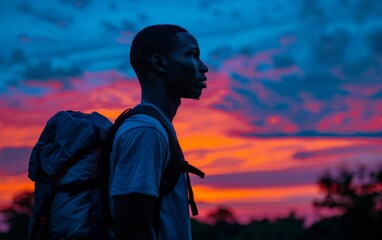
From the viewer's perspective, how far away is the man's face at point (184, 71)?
148 inches

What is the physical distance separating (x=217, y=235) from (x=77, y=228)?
112 metres

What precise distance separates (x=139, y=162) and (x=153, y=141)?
12cm

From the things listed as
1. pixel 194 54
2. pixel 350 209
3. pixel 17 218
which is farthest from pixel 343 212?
pixel 194 54

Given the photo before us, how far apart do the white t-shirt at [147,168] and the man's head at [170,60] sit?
1.38ft

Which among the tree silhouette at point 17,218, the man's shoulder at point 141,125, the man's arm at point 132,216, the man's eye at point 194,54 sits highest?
the tree silhouette at point 17,218

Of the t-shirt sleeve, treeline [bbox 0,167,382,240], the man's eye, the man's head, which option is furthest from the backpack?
treeline [bbox 0,167,382,240]

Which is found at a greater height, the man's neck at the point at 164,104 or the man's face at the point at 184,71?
the man's face at the point at 184,71

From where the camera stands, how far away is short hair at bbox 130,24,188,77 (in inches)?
150

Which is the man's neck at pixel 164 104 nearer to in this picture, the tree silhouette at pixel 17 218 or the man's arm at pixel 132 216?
the man's arm at pixel 132 216

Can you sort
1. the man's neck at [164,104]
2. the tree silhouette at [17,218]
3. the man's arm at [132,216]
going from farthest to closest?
the tree silhouette at [17,218] < the man's neck at [164,104] < the man's arm at [132,216]

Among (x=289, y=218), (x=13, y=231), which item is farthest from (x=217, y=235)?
(x=13, y=231)

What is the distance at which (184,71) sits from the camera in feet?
12.4

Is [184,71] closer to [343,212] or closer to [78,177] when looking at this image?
[78,177]

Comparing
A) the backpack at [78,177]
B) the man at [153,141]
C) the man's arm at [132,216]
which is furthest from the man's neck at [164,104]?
the man's arm at [132,216]
